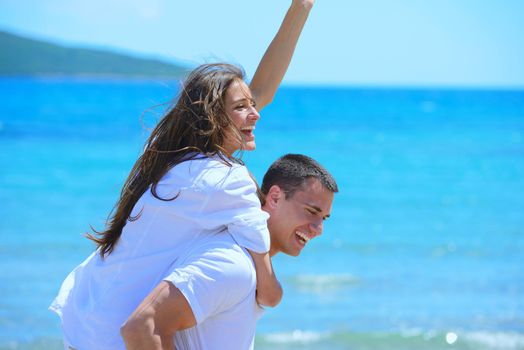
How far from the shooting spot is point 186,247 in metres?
2.79

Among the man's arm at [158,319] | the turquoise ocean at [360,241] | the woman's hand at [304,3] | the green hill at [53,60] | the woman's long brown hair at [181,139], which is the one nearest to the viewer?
the man's arm at [158,319]

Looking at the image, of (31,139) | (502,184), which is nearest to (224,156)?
(502,184)

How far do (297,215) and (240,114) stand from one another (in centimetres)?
41

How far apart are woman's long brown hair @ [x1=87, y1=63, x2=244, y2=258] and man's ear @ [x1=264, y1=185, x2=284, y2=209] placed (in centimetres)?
25

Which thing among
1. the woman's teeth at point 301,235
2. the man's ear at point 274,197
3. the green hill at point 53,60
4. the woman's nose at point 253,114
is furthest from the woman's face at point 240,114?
the green hill at point 53,60

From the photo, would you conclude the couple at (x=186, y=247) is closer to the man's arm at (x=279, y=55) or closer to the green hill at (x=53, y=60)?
the man's arm at (x=279, y=55)

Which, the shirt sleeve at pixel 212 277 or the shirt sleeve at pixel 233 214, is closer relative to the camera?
the shirt sleeve at pixel 212 277

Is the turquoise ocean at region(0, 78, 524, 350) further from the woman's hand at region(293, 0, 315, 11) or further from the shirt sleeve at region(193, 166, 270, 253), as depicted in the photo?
the woman's hand at region(293, 0, 315, 11)

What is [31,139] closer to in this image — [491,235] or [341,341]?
[491,235]

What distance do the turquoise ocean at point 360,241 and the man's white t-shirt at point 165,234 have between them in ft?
1.29

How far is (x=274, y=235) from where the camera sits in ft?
10.3

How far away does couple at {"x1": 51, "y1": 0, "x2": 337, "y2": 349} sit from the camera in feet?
8.75

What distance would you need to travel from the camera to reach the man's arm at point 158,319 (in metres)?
2.60

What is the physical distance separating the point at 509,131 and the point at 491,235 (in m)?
26.7
